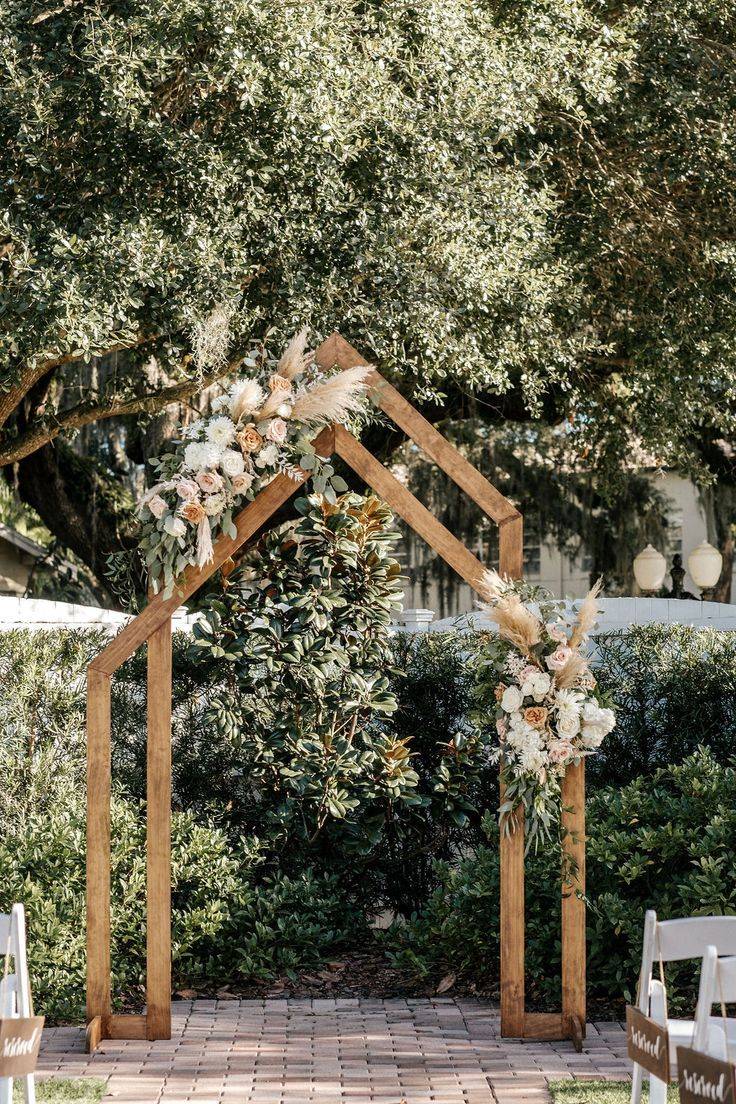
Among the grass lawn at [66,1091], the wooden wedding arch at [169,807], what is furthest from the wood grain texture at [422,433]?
the grass lawn at [66,1091]

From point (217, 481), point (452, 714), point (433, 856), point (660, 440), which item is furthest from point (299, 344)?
point (660, 440)

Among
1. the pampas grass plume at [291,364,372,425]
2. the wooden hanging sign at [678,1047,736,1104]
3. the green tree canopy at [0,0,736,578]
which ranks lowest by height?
the wooden hanging sign at [678,1047,736,1104]

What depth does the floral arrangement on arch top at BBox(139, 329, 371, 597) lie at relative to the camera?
16.2 ft

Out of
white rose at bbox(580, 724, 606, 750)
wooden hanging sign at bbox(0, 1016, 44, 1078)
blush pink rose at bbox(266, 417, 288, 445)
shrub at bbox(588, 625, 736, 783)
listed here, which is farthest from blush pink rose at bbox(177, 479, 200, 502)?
shrub at bbox(588, 625, 736, 783)

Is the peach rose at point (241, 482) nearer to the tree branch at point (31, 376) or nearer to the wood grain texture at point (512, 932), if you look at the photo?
the wood grain texture at point (512, 932)

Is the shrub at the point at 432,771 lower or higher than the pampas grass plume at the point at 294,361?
lower

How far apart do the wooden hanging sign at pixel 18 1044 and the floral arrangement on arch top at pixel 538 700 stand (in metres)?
2.19

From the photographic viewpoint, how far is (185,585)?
5133mm

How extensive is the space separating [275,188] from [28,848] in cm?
403

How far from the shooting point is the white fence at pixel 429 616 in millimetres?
7305

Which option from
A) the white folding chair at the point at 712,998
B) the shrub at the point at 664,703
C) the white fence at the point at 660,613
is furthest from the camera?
Result: the white fence at the point at 660,613

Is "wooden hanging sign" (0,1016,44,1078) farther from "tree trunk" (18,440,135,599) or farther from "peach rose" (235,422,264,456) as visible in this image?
"tree trunk" (18,440,135,599)

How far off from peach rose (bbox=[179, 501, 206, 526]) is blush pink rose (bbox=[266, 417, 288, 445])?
0.41 metres

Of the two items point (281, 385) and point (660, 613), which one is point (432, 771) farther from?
point (660, 613)
